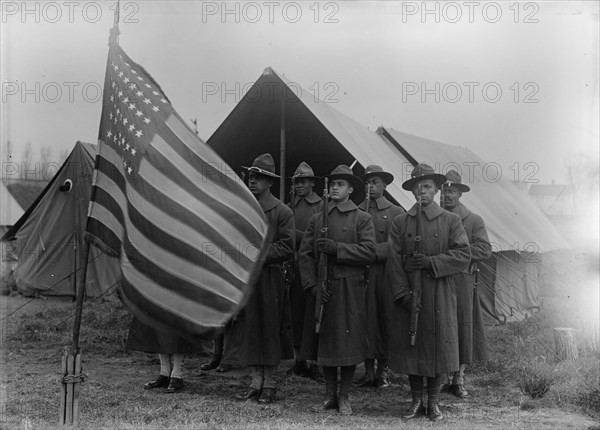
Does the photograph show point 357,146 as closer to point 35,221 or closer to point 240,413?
point 240,413

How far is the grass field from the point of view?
4.09 m

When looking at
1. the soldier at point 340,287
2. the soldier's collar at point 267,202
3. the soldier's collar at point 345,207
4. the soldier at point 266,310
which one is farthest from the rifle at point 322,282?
the soldier's collar at point 267,202

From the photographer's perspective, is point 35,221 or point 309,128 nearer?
point 309,128

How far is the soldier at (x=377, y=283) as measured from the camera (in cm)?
482

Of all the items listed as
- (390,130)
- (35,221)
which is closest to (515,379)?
(390,130)

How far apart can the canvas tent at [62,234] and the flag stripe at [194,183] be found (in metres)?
7.01

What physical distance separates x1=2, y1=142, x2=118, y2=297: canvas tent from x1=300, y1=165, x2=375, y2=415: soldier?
6.80 metres

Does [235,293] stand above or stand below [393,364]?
above

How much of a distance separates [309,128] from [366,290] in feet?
10.3

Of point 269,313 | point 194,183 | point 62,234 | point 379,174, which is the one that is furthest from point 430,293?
point 62,234

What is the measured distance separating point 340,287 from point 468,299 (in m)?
1.26

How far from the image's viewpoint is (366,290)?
4.90 meters

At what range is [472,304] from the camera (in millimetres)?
5059

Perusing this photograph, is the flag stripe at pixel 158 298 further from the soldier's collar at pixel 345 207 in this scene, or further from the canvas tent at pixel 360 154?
the canvas tent at pixel 360 154
